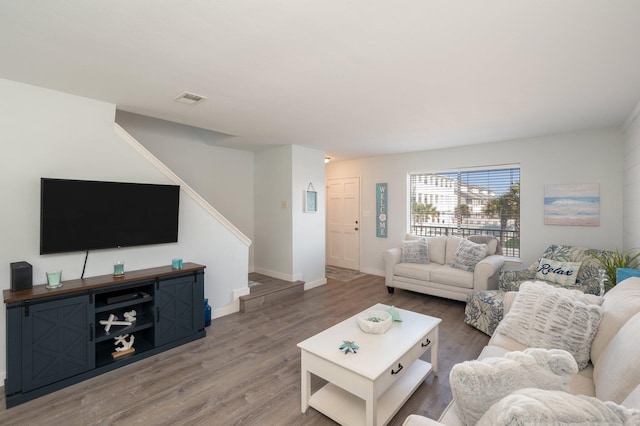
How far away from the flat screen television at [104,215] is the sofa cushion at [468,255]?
12.7ft

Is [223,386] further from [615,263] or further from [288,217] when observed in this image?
[615,263]

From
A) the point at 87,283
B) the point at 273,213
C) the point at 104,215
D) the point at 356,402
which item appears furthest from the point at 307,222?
the point at 356,402

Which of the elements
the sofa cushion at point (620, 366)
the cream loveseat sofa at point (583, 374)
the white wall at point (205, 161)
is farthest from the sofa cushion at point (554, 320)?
the white wall at point (205, 161)

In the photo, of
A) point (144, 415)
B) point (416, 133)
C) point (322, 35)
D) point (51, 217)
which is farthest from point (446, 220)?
point (51, 217)

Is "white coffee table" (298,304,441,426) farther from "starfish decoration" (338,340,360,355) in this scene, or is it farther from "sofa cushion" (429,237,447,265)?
"sofa cushion" (429,237,447,265)

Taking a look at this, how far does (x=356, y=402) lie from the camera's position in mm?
1973

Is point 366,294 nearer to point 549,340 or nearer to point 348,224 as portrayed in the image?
point 348,224

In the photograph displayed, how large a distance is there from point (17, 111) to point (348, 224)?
5.23 m

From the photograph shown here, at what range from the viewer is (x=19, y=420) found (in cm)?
192

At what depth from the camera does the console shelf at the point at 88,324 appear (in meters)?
2.10

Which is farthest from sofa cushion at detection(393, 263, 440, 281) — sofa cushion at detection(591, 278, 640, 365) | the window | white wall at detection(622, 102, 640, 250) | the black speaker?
the black speaker

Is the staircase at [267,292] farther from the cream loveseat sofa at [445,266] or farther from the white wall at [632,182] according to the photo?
the white wall at [632,182]

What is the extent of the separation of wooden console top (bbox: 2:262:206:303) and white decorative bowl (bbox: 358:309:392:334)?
1.87 meters

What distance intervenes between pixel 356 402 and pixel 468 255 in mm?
2987
